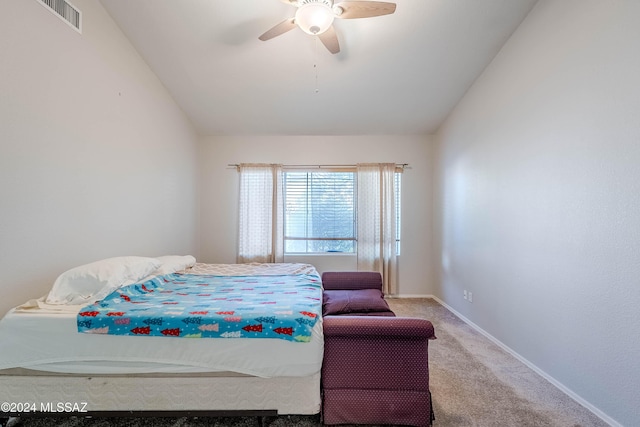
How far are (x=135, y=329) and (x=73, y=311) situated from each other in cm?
42

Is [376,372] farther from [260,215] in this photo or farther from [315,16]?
[260,215]

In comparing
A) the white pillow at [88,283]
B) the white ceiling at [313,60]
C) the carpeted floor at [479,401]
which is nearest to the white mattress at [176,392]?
the carpeted floor at [479,401]

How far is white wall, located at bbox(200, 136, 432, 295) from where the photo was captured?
4441 mm

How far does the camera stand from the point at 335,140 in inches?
177

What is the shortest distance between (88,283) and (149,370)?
2.36ft

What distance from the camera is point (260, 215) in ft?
14.3

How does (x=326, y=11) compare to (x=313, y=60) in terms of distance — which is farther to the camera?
(x=313, y=60)

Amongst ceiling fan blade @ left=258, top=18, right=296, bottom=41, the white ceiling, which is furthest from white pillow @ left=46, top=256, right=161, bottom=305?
the white ceiling

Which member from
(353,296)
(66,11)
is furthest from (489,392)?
(66,11)

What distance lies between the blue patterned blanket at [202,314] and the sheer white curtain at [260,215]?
2168mm

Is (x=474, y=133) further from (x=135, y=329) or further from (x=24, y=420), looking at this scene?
(x=24, y=420)

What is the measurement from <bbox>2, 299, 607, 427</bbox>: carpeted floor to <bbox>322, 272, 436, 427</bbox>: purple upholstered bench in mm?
202

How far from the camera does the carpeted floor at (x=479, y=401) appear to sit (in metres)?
1.65

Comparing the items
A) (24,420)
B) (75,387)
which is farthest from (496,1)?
(24,420)
